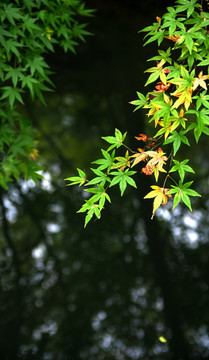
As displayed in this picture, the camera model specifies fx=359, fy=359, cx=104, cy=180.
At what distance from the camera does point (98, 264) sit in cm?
436

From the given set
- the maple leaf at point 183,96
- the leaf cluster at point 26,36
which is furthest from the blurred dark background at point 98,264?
the maple leaf at point 183,96

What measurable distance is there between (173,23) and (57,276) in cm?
329

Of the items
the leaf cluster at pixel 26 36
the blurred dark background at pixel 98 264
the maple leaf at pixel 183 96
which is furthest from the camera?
the blurred dark background at pixel 98 264

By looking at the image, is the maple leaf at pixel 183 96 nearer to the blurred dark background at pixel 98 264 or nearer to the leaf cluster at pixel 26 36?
the leaf cluster at pixel 26 36

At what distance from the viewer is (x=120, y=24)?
8.82 meters

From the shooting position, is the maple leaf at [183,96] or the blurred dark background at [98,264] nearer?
the maple leaf at [183,96]

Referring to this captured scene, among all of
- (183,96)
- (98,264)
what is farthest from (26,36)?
(98,264)

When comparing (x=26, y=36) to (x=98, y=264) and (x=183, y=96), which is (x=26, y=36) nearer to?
(x=183, y=96)

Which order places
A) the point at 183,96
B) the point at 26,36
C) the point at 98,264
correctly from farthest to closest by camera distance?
the point at 98,264, the point at 26,36, the point at 183,96

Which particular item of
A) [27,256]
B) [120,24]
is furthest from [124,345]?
Result: [120,24]

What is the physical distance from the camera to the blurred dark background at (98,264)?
364 cm

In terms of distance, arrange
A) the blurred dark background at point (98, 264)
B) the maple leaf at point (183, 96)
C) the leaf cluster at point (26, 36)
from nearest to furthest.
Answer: the maple leaf at point (183, 96) → the leaf cluster at point (26, 36) → the blurred dark background at point (98, 264)

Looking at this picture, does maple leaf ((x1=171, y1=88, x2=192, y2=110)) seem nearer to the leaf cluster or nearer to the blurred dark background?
the leaf cluster

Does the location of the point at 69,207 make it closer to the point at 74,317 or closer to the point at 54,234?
the point at 54,234
